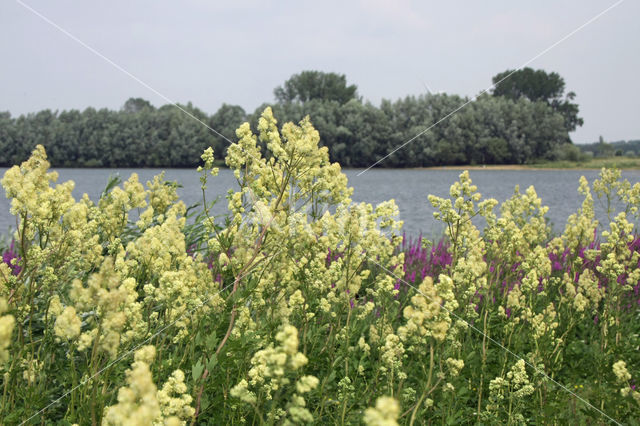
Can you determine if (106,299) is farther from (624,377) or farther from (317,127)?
(317,127)

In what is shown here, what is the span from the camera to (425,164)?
1071 centimetres

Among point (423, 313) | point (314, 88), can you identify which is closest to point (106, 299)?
point (423, 313)

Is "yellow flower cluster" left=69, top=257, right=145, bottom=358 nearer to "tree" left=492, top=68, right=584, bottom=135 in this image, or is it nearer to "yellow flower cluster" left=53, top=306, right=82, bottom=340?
"yellow flower cluster" left=53, top=306, right=82, bottom=340

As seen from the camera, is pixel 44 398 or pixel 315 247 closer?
pixel 44 398

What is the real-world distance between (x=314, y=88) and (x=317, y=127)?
3.74 ft

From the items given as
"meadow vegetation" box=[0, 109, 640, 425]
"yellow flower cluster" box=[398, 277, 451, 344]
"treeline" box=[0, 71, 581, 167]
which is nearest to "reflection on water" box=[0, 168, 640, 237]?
"treeline" box=[0, 71, 581, 167]

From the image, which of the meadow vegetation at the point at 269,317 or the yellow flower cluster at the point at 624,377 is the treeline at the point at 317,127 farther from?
the yellow flower cluster at the point at 624,377

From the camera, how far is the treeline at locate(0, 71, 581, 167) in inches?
342

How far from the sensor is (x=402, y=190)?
37.8ft

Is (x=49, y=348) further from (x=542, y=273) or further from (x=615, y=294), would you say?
(x=615, y=294)

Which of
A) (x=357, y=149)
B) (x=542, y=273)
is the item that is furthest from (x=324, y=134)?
(x=542, y=273)

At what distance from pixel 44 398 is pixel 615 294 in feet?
12.7

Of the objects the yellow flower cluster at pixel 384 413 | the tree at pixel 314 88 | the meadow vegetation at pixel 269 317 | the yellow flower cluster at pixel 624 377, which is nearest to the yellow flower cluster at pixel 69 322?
the meadow vegetation at pixel 269 317

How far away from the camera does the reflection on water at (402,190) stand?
7.59 metres
